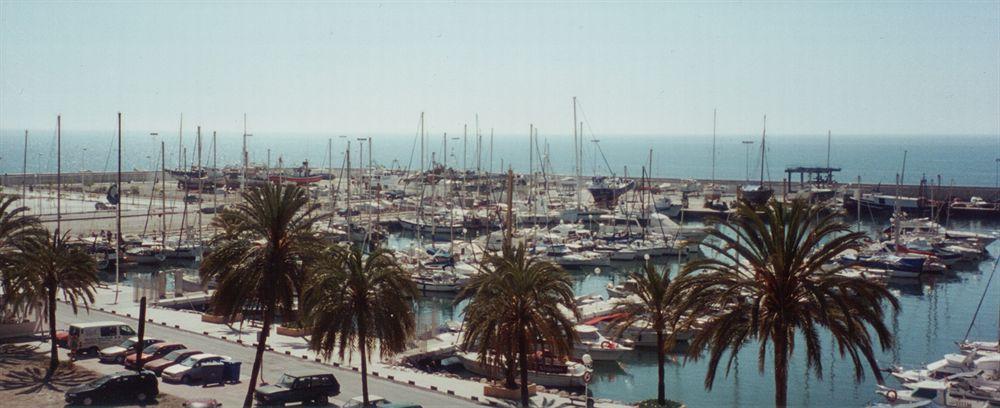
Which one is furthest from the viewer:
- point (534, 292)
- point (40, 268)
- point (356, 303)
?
point (40, 268)

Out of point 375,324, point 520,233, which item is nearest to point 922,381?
point 375,324

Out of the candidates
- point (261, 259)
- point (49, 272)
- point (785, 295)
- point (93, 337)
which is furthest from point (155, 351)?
point (785, 295)

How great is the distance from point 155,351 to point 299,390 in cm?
727

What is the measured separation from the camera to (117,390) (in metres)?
23.1

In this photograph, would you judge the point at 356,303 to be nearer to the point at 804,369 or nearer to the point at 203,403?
the point at 203,403

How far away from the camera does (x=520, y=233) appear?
76562 mm

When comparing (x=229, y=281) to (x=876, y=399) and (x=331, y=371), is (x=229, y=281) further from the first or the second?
(x=876, y=399)

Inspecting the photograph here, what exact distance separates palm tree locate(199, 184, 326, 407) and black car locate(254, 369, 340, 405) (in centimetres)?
58

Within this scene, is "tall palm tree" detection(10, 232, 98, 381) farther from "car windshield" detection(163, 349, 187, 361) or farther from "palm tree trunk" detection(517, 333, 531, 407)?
"palm tree trunk" detection(517, 333, 531, 407)

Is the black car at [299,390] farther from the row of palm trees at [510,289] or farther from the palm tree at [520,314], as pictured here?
the palm tree at [520,314]

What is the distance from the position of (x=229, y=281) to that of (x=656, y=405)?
12.1 m

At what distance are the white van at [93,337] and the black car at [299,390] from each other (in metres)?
8.84

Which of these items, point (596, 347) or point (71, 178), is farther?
point (71, 178)

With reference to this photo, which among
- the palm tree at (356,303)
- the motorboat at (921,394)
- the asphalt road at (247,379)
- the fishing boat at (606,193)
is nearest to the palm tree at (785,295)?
the palm tree at (356,303)
